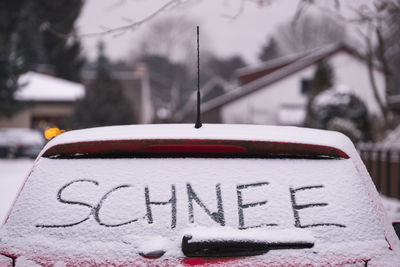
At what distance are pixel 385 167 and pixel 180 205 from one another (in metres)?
9.83

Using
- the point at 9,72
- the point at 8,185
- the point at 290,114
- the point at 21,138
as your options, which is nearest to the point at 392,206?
the point at 8,185

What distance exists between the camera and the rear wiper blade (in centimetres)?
191

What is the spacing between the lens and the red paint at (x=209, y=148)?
214 cm

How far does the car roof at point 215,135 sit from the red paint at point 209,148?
20 mm

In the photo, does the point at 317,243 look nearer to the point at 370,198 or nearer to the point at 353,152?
the point at 370,198

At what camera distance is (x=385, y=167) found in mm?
11070

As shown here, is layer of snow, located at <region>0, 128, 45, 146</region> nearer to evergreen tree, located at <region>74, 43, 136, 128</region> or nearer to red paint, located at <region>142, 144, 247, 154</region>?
evergreen tree, located at <region>74, 43, 136, 128</region>

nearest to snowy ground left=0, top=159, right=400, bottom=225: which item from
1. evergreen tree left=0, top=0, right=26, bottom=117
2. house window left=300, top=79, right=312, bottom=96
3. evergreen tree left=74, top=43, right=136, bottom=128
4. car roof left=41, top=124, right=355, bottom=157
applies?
car roof left=41, top=124, right=355, bottom=157

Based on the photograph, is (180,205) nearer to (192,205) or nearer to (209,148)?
(192,205)

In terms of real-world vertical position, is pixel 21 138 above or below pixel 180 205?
below

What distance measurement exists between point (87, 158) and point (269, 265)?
82 cm

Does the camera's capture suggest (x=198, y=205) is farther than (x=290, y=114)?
No

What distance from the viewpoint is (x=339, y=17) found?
298 inches

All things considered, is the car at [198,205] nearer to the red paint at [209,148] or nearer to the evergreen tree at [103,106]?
the red paint at [209,148]
